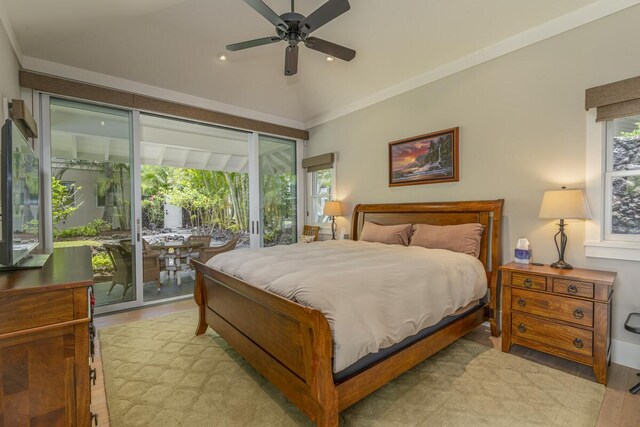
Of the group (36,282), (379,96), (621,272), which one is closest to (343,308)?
(36,282)

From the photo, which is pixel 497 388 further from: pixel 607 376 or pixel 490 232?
pixel 490 232

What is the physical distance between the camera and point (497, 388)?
2119mm

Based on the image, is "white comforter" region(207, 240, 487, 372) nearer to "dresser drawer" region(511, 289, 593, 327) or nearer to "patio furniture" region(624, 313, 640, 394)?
"dresser drawer" region(511, 289, 593, 327)

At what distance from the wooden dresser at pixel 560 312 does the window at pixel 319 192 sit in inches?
128

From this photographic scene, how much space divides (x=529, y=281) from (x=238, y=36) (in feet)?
13.5

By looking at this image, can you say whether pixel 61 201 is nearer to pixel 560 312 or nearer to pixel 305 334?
pixel 305 334

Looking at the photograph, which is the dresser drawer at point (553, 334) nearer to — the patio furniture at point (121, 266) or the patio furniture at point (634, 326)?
the patio furniture at point (634, 326)

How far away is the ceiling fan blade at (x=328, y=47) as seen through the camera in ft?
9.17

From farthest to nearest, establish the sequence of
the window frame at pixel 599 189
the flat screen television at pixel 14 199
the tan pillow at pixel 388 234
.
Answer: the tan pillow at pixel 388 234
the window frame at pixel 599 189
the flat screen television at pixel 14 199

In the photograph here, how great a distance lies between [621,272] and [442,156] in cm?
197

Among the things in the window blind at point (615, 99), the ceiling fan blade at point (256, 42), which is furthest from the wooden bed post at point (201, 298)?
the window blind at point (615, 99)

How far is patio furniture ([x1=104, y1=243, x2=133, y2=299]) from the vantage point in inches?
153

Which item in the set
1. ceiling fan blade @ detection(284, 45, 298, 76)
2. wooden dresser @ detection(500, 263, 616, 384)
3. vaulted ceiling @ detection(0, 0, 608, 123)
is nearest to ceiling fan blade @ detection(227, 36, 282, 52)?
ceiling fan blade @ detection(284, 45, 298, 76)

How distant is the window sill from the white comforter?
877 mm
